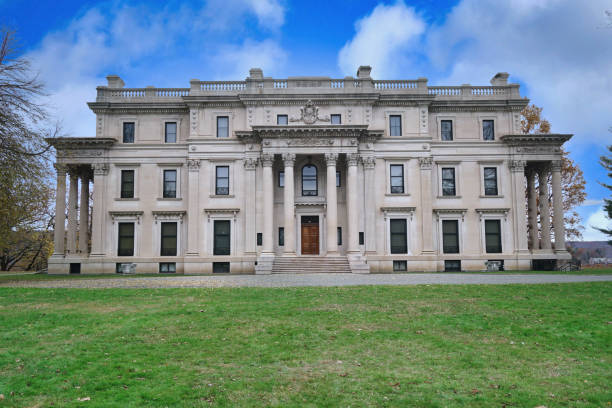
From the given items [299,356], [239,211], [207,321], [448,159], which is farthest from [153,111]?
[299,356]

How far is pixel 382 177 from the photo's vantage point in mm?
36750

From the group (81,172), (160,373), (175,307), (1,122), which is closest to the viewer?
(160,373)

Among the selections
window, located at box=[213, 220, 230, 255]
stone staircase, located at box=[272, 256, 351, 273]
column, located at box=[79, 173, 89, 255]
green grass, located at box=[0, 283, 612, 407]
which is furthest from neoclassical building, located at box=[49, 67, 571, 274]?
green grass, located at box=[0, 283, 612, 407]

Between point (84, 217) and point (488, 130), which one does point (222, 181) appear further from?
point (488, 130)

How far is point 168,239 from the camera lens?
3731 centimetres

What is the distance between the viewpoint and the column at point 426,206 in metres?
36.0

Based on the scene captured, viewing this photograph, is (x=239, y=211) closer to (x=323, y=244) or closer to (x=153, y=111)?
(x=323, y=244)

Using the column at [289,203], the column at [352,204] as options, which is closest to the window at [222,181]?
the column at [289,203]

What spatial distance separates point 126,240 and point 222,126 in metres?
12.2

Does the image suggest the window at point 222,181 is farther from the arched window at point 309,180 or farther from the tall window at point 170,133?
the arched window at point 309,180

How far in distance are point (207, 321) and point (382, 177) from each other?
87.9 feet

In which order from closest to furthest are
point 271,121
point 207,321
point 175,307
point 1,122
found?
1. point 207,321
2. point 175,307
3. point 1,122
4. point 271,121

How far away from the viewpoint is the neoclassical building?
35969mm

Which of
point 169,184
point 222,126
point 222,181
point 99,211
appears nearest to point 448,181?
point 222,181
